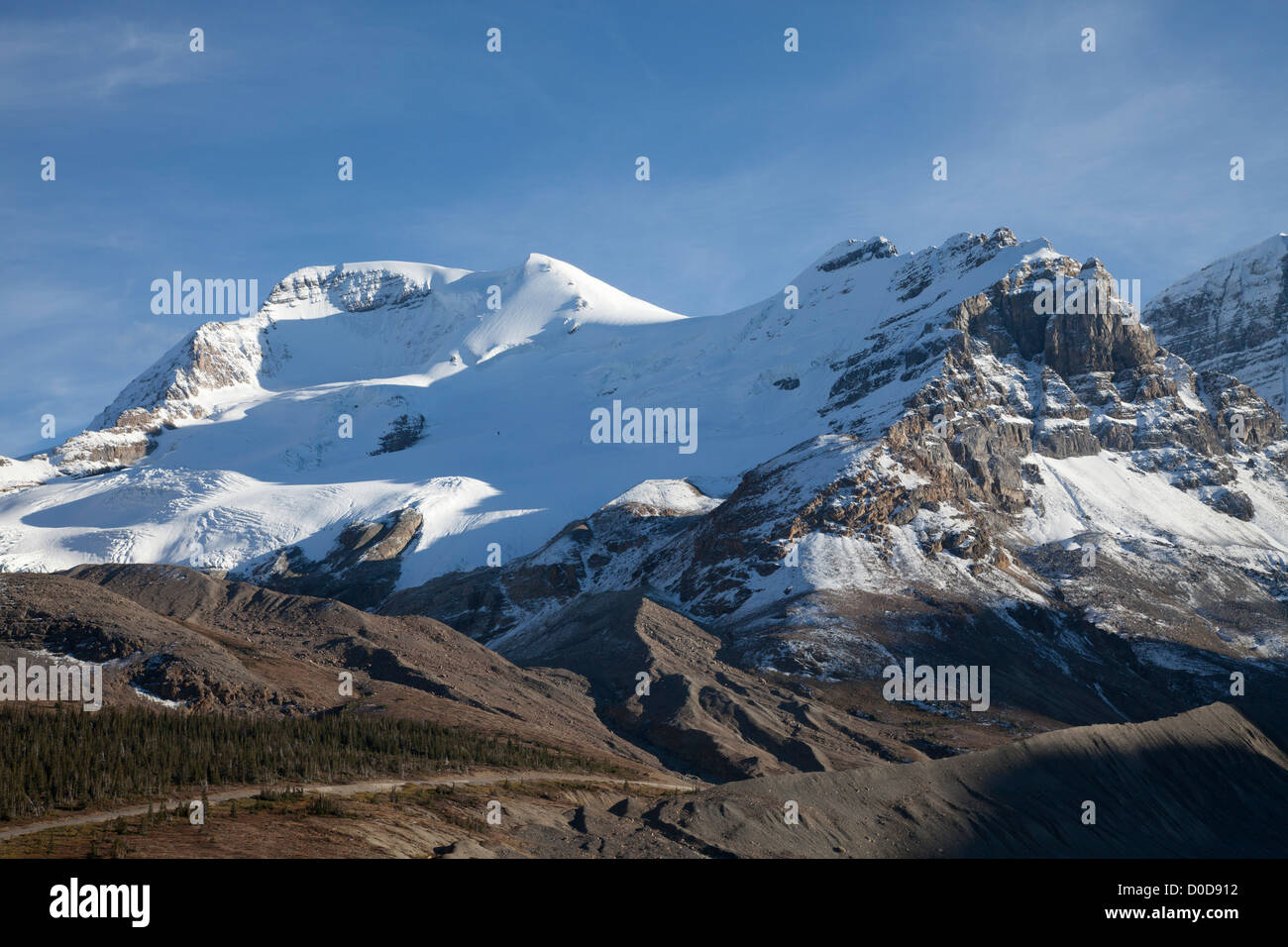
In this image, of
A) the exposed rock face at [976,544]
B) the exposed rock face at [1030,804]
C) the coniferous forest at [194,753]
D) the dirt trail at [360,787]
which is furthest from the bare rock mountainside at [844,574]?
the exposed rock face at [1030,804]

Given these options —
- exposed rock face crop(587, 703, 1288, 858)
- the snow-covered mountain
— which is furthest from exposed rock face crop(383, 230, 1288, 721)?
exposed rock face crop(587, 703, 1288, 858)

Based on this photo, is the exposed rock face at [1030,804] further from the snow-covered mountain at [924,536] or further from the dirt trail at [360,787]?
the snow-covered mountain at [924,536]

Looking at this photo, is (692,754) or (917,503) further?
(917,503)

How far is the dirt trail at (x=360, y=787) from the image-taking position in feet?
139

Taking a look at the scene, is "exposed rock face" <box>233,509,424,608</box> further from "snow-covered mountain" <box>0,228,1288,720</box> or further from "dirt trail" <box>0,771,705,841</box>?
"dirt trail" <box>0,771,705,841</box>

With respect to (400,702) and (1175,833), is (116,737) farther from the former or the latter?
(1175,833)

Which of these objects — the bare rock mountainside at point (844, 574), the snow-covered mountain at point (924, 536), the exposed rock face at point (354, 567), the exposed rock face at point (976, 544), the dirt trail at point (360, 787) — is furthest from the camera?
the exposed rock face at point (354, 567)

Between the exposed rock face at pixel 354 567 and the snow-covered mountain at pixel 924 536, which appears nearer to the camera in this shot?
the snow-covered mountain at pixel 924 536

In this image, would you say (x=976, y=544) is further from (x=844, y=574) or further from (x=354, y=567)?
(x=354, y=567)

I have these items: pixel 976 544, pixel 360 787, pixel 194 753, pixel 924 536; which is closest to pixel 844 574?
pixel 924 536

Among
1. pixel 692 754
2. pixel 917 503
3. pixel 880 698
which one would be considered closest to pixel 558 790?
pixel 692 754

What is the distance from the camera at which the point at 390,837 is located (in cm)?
4416

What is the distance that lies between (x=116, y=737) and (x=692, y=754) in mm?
40254

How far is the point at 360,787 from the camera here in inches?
2040
